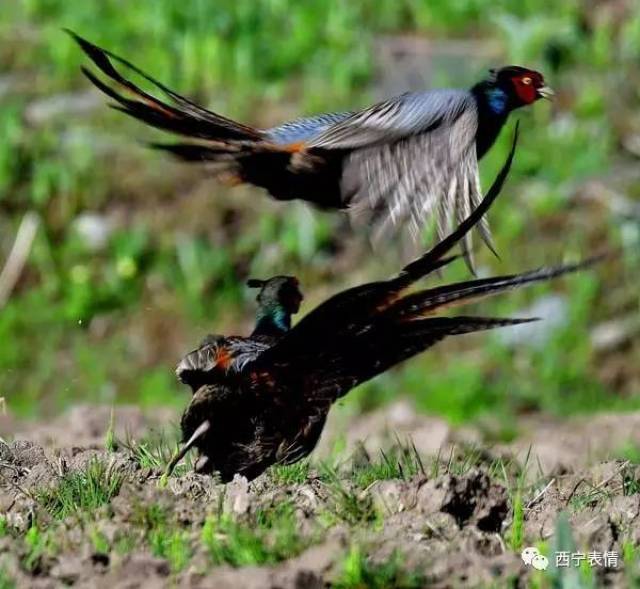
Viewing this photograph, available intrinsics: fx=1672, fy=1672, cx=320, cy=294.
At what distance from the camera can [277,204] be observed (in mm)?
8719

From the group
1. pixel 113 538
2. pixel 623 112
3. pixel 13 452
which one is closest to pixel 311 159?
pixel 13 452

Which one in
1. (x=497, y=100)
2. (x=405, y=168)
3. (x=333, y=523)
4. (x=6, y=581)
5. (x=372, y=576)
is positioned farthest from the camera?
(x=497, y=100)

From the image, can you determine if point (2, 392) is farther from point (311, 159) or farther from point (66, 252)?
point (311, 159)

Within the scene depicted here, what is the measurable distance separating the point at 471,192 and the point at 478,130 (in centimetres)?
44

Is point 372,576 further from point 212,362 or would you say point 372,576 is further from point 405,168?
point 405,168

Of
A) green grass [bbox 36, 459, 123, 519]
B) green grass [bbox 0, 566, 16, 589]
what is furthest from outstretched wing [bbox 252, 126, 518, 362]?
green grass [bbox 0, 566, 16, 589]

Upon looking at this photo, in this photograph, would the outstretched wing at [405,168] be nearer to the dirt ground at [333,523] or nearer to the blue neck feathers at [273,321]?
the blue neck feathers at [273,321]

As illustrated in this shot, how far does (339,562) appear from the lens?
3.64m

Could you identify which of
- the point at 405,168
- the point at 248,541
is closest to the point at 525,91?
the point at 405,168

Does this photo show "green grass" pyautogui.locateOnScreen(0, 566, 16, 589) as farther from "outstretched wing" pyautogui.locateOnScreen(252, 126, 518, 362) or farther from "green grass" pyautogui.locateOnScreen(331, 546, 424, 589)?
"outstretched wing" pyautogui.locateOnScreen(252, 126, 518, 362)

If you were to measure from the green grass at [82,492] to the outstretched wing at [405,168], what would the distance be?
1281 millimetres

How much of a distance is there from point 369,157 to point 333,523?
155cm

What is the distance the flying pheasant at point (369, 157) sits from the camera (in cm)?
529

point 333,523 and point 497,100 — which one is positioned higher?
point 497,100
